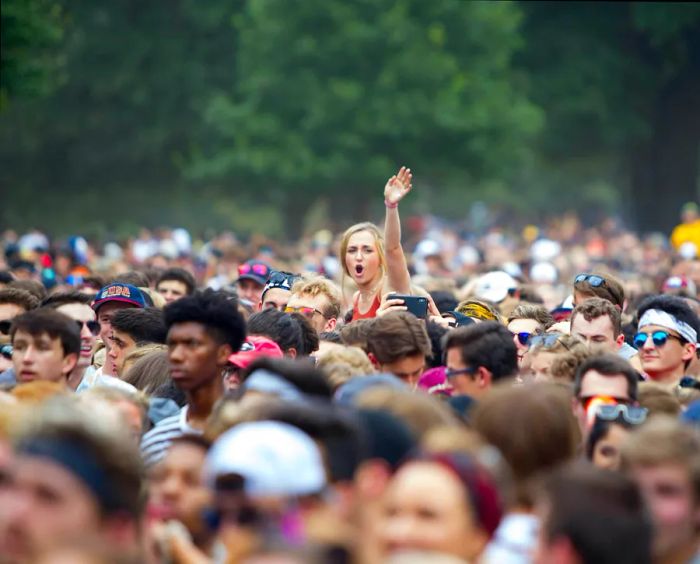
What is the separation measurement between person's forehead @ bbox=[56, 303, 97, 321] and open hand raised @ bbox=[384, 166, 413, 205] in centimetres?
215

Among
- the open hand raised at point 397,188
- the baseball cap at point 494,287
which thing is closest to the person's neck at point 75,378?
the open hand raised at point 397,188

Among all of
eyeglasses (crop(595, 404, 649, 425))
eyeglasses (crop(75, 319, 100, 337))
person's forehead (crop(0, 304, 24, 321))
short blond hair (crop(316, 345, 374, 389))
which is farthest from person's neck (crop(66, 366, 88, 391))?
eyeglasses (crop(595, 404, 649, 425))

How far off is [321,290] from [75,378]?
86.9 inches

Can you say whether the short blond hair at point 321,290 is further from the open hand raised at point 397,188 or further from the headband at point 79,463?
the headband at point 79,463

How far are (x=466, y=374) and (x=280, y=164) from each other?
35479 millimetres

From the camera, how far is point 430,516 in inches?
220

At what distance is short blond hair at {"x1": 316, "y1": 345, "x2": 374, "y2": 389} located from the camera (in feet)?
26.8

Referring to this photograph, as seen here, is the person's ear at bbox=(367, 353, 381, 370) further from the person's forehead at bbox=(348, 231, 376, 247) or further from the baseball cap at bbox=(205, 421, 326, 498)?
the baseball cap at bbox=(205, 421, 326, 498)

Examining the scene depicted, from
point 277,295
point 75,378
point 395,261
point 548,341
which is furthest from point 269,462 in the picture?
point 277,295

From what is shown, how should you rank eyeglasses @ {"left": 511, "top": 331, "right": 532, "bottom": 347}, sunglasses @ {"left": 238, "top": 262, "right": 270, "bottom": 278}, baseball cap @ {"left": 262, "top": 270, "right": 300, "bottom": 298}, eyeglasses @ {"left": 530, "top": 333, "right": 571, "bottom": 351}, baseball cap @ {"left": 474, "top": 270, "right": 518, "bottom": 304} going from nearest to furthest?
eyeglasses @ {"left": 530, "top": 333, "right": 571, "bottom": 351}
eyeglasses @ {"left": 511, "top": 331, "right": 532, "bottom": 347}
baseball cap @ {"left": 262, "top": 270, "right": 300, "bottom": 298}
baseball cap @ {"left": 474, "top": 270, "right": 518, "bottom": 304}
sunglasses @ {"left": 238, "top": 262, "right": 270, "bottom": 278}

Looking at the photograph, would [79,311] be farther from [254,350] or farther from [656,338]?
[656,338]

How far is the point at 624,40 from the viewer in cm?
4516

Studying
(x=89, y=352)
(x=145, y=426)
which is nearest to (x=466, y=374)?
(x=145, y=426)

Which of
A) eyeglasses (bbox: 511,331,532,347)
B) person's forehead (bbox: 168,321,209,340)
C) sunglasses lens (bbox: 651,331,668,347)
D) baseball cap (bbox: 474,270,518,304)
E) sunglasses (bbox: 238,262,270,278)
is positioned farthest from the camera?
sunglasses (bbox: 238,262,270,278)
